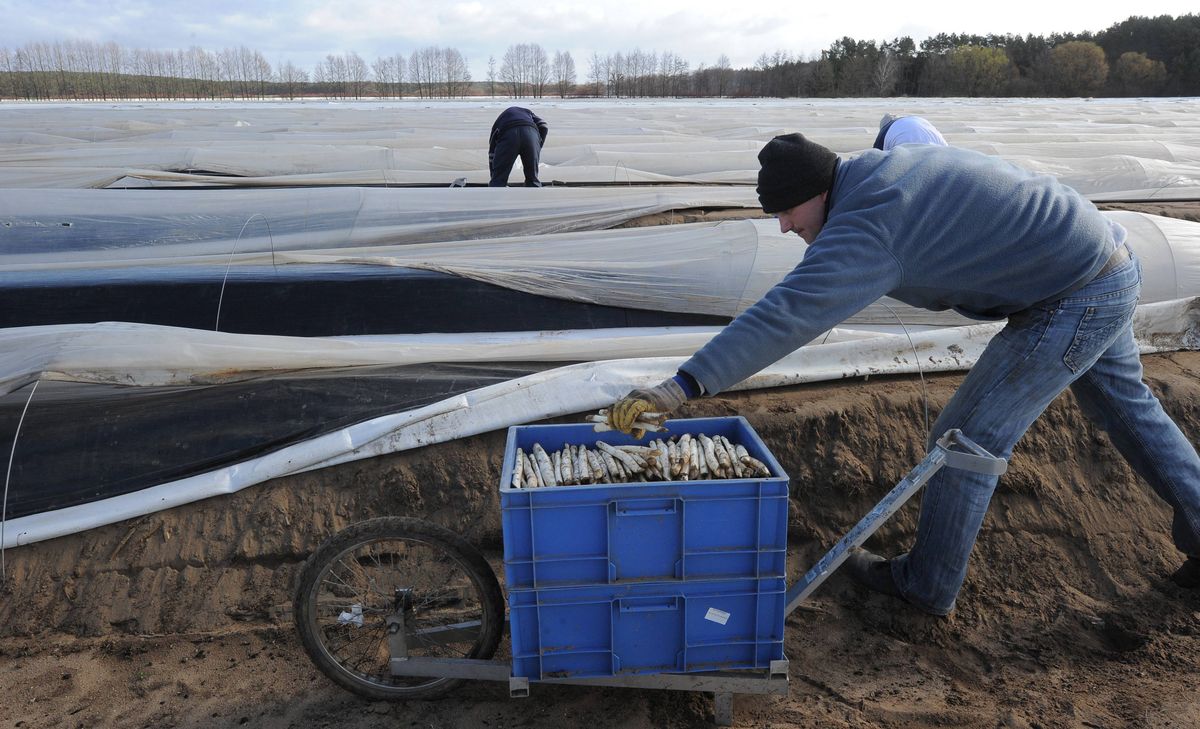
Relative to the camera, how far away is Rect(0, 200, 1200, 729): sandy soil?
2.40m

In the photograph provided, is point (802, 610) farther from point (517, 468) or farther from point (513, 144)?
point (513, 144)

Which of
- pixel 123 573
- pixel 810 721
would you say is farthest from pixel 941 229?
pixel 123 573

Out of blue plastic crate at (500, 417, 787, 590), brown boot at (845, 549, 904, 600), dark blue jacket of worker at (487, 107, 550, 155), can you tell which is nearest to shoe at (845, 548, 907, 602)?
brown boot at (845, 549, 904, 600)

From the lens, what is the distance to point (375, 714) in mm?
2389

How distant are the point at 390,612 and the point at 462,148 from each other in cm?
910

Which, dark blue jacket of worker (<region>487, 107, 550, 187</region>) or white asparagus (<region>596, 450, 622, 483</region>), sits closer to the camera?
white asparagus (<region>596, 450, 622, 483</region>)

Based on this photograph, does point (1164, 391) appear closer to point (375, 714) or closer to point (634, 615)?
point (634, 615)

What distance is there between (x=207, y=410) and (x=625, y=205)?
380 centimetres

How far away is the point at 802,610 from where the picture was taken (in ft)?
9.61

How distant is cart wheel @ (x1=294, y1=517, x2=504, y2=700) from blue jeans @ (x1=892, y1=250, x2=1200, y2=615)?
147cm

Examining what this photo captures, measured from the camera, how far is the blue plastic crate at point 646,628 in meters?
2.03

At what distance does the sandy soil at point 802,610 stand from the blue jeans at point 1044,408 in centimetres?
33

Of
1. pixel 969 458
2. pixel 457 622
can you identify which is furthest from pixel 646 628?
pixel 969 458

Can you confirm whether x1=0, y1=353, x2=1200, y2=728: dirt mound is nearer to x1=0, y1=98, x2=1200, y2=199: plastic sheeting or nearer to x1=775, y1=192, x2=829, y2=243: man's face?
x1=775, y1=192, x2=829, y2=243: man's face
